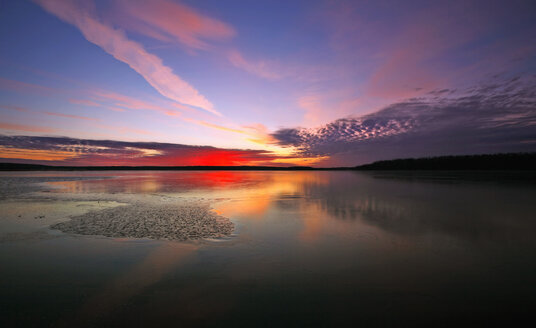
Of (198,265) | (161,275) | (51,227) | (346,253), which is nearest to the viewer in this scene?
(161,275)

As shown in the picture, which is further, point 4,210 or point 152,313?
point 4,210

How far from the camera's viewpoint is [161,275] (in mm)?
6320

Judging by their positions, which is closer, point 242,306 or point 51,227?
point 242,306

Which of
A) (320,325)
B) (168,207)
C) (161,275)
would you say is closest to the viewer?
(320,325)

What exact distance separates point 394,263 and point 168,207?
13.4 meters

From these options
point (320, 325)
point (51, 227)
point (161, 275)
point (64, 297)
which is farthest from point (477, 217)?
point (51, 227)

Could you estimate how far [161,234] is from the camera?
991cm

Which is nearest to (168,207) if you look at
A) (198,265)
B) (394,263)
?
(198,265)

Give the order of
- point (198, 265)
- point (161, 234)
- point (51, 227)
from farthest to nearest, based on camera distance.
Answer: point (51, 227) < point (161, 234) < point (198, 265)

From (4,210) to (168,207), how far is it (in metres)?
8.84

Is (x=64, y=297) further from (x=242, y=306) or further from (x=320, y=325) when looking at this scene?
(x=320, y=325)

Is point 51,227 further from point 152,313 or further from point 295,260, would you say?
point 295,260

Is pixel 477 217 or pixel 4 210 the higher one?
pixel 477 217

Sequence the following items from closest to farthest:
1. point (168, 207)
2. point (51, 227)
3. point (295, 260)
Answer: point (295, 260) → point (51, 227) → point (168, 207)
